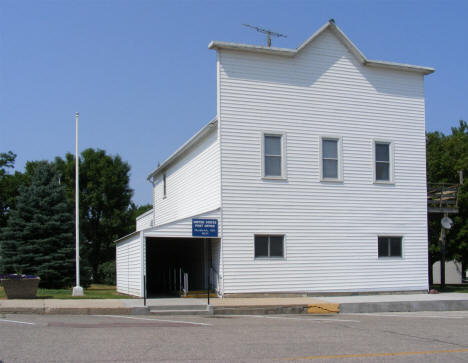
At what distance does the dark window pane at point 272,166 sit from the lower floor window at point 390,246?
5429 mm

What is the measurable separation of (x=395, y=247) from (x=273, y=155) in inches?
263

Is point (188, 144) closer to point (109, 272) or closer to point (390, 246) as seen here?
point (390, 246)

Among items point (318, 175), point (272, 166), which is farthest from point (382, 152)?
point (272, 166)

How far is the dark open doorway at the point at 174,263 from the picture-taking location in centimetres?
2473

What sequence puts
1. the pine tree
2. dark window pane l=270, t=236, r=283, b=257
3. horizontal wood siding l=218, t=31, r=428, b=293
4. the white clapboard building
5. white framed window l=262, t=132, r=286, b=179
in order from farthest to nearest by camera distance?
the pine tree → white framed window l=262, t=132, r=286, b=179 → dark window pane l=270, t=236, r=283, b=257 → horizontal wood siding l=218, t=31, r=428, b=293 → the white clapboard building

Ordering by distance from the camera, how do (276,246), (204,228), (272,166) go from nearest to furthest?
1. (204,228)
2. (276,246)
3. (272,166)

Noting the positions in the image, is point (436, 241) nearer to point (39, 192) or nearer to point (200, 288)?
point (200, 288)

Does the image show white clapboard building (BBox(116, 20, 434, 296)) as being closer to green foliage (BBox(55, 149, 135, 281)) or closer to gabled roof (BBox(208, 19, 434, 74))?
gabled roof (BBox(208, 19, 434, 74))

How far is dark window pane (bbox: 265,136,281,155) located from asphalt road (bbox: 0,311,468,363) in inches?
325

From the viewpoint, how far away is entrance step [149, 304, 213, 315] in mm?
17797

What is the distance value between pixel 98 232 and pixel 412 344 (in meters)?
48.6

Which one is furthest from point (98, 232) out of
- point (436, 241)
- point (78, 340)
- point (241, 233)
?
point (78, 340)

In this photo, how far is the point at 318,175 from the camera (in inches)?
926

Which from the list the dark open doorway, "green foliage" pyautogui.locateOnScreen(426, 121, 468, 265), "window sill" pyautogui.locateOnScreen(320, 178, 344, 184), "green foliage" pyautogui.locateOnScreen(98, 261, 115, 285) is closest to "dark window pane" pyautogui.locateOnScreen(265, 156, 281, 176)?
"window sill" pyautogui.locateOnScreen(320, 178, 344, 184)
